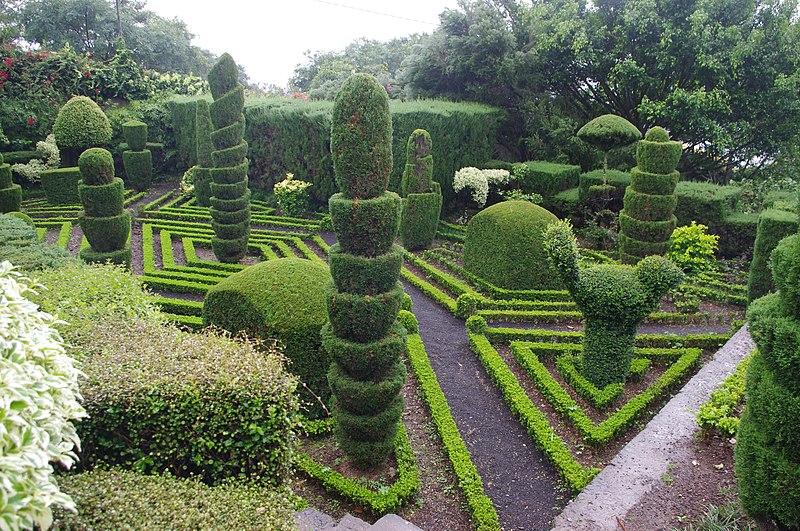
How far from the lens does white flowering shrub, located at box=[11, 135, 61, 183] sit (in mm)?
20953

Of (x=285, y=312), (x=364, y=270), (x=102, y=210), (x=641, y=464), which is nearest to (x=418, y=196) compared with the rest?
(x=102, y=210)

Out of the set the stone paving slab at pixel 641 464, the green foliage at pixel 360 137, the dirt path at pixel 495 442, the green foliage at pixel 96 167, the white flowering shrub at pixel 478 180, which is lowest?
the dirt path at pixel 495 442

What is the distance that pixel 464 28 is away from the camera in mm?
21062

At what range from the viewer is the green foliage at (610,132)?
1474cm

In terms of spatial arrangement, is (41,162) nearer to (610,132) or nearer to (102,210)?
(102,210)

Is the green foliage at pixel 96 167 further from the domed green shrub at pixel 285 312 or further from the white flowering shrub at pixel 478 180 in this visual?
the white flowering shrub at pixel 478 180

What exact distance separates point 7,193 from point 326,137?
33.1 feet

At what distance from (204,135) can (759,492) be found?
18103 millimetres

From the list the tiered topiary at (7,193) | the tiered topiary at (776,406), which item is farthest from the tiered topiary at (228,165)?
the tiered topiary at (776,406)

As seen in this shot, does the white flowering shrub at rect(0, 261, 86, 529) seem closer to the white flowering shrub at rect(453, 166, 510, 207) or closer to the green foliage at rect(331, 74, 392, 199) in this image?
the green foliage at rect(331, 74, 392, 199)

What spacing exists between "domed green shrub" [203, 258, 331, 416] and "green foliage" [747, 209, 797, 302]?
8.92 metres

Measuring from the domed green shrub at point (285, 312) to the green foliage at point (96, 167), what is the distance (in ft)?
20.0

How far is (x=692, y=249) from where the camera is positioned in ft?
45.1

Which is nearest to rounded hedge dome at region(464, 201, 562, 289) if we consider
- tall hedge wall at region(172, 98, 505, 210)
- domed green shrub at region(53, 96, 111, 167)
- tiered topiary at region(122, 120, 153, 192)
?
tall hedge wall at region(172, 98, 505, 210)
